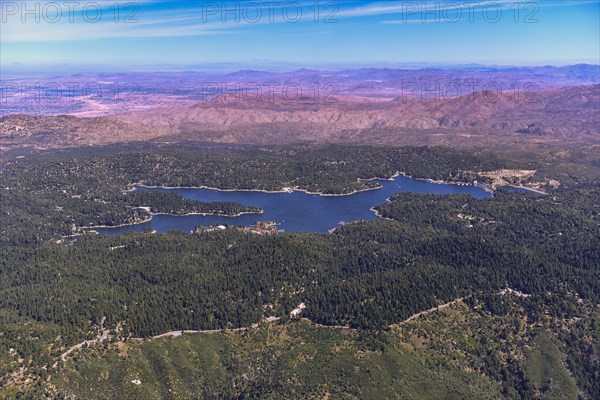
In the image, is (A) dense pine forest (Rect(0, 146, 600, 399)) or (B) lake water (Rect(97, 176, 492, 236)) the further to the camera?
(B) lake water (Rect(97, 176, 492, 236))

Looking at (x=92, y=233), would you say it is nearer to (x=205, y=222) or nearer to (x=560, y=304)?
(x=205, y=222)

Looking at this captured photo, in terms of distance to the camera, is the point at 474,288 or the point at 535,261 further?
the point at 535,261

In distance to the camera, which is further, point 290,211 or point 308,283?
point 290,211

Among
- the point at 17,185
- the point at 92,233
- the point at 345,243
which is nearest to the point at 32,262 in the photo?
the point at 92,233

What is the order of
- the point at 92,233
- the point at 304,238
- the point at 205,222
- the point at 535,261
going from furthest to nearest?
the point at 205,222
the point at 92,233
the point at 304,238
the point at 535,261

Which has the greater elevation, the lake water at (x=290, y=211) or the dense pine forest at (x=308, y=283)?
the lake water at (x=290, y=211)

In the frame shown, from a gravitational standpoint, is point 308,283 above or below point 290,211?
below

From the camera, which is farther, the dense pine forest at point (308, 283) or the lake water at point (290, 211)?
the lake water at point (290, 211)

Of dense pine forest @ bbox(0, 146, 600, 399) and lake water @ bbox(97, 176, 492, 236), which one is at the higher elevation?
lake water @ bbox(97, 176, 492, 236)
